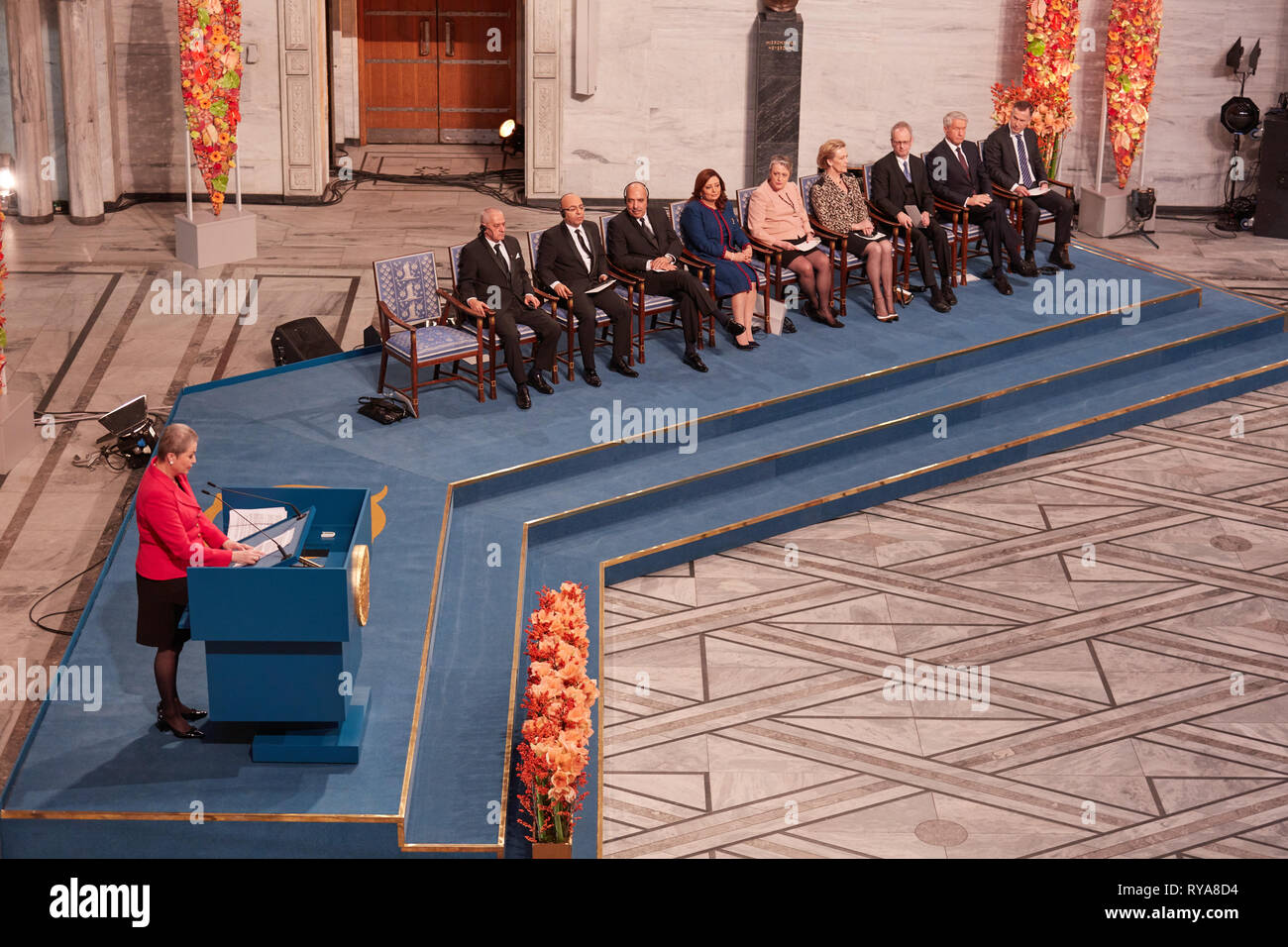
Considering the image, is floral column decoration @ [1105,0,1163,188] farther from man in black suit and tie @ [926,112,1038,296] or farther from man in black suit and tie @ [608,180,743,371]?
man in black suit and tie @ [608,180,743,371]

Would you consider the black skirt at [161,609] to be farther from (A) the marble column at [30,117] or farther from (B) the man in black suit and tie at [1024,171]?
(A) the marble column at [30,117]

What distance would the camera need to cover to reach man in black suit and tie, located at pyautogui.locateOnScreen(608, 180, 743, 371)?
8.91 m

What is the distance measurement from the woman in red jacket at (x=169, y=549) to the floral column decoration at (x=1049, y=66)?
26.7 feet

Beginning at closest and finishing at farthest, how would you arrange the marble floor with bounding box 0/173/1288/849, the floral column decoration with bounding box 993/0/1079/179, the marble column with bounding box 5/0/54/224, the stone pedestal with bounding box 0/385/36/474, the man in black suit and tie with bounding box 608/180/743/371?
1. the marble floor with bounding box 0/173/1288/849
2. the stone pedestal with bounding box 0/385/36/474
3. the man in black suit and tie with bounding box 608/180/743/371
4. the marble column with bounding box 5/0/54/224
5. the floral column decoration with bounding box 993/0/1079/179

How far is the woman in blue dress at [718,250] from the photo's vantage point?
30.1ft

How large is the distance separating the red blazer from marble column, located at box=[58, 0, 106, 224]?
7.35 m

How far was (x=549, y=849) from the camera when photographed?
5.45 meters

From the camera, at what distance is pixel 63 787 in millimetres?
5371

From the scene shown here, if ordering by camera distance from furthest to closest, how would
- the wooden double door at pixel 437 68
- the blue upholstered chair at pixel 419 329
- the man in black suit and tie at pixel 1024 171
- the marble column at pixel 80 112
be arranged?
the wooden double door at pixel 437 68 < the marble column at pixel 80 112 < the man in black suit and tie at pixel 1024 171 < the blue upholstered chair at pixel 419 329

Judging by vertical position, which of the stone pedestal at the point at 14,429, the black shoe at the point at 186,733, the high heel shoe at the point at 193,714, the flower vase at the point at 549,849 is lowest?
the flower vase at the point at 549,849

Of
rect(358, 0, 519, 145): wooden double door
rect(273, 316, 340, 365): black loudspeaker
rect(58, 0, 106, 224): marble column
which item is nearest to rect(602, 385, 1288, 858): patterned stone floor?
rect(273, 316, 340, 365): black loudspeaker

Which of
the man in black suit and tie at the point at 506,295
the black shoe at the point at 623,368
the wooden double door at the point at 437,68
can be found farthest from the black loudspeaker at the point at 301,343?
the wooden double door at the point at 437,68

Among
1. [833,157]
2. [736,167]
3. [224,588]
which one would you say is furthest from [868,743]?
[736,167]

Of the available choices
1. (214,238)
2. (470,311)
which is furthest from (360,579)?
(214,238)
